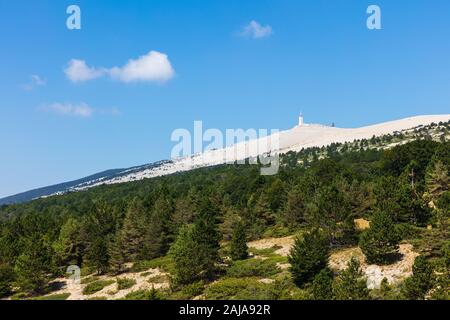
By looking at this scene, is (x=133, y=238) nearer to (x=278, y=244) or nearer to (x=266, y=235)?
(x=266, y=235)

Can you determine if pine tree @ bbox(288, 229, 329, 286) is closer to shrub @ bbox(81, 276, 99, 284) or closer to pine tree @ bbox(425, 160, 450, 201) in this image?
pine tree @ bbox(425, 160, 450, 201)

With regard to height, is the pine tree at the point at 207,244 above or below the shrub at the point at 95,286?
above

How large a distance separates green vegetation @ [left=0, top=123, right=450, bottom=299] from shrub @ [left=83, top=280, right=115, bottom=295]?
5.2 inches

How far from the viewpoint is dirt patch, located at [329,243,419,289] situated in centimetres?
3223

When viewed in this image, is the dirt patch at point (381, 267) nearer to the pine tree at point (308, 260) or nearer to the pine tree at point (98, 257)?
the pine tree at point (308, 260)

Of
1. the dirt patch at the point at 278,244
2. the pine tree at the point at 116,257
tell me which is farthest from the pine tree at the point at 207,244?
the pine tree at the point at 116,257

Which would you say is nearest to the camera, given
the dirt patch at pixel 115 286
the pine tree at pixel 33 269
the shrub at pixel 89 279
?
the dirt patch at pixel 115 286

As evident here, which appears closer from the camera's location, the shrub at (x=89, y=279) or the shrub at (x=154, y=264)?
the shrub at (x=154, y=264)

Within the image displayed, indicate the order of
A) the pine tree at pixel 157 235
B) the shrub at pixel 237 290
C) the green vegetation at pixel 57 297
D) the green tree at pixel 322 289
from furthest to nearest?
the pine tree at pixel 157 235 < the green vegetation at pixel 57 297 < the shrub at pixel 237 290 < the green tree at pixel 322 289

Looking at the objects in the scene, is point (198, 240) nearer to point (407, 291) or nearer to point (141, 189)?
point (407, 291)

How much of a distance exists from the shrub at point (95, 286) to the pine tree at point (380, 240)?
25.6 metres

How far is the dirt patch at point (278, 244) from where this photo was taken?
4657 centimetres

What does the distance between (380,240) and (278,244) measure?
16017mm

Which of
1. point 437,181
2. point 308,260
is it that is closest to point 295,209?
point 437,181
